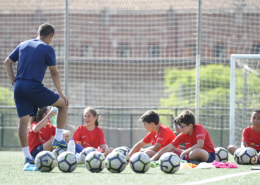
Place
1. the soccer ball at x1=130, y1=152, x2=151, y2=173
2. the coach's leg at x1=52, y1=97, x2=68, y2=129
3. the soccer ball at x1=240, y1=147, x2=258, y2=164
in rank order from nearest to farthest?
1. the soccer ball at x1=130, y1=152, x2=151, y2=173
2. the coach's leg at x1=52, y1=97, x2=68, y2=129
3. the soccer ball at x1=240, y1=147, x2=258, y2=164

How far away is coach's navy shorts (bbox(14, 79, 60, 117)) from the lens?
17.8ft

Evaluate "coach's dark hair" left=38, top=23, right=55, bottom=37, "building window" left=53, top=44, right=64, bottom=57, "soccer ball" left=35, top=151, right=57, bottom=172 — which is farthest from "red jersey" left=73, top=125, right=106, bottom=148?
"building window" left=53, top=44, right=64, bottom=57

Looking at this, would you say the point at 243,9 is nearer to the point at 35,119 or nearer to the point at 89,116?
the point at 89,116

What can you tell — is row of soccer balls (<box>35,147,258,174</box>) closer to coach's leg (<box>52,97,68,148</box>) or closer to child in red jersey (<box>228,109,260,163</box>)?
coach's leg (<box>52,97,68,148</box>)

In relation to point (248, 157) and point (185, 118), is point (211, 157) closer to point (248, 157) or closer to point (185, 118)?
point (248, 157)

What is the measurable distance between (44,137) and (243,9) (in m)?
9.75

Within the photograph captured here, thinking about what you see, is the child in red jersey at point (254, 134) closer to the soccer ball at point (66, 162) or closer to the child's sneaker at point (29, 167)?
the soccer ball at point (66, 162)

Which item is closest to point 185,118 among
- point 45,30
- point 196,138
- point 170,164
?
point 196,138

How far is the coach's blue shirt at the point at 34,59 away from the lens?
17.9 feet

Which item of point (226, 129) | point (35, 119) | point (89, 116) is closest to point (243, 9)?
point (226, 129)

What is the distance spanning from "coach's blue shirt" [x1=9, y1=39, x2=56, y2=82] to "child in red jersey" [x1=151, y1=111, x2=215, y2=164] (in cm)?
218

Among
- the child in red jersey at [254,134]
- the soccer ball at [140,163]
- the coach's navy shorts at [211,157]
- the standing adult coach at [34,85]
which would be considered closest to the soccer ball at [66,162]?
the soccer ball at [140,163]

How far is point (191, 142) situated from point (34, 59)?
9.19 feet

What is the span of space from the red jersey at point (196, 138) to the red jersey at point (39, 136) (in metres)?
2.05
